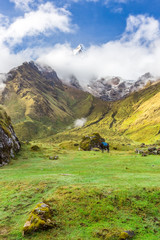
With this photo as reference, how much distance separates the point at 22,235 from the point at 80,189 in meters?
8.15

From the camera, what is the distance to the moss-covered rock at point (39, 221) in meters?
14.4

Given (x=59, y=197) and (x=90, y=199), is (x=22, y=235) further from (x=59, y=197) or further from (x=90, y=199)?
(x=90, y=199)

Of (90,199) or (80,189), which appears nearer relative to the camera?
(90,199)

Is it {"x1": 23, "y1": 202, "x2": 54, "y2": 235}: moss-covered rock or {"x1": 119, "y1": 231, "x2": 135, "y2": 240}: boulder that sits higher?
{"x1": 23, "y1": 202, "x2": 54, "y2": 235}: moss-covered rock

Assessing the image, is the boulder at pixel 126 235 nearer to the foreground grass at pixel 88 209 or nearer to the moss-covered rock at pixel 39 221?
the foreground grass at pixel 88 209

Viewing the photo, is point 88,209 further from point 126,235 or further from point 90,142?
point 90,142

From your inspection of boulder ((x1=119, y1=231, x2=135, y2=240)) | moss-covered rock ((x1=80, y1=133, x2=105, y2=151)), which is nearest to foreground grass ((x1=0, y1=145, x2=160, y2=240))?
boulder ((x1=119, y1=231, x2=135, y2=240))

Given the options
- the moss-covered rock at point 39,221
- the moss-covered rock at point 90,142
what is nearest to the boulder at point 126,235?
the moss-covered rock at point 39,221

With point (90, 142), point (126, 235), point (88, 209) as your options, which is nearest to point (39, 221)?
point (88, 209)

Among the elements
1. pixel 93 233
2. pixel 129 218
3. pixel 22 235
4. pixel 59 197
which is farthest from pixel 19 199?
pixel 129 218

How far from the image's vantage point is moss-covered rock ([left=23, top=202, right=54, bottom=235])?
1439 cm

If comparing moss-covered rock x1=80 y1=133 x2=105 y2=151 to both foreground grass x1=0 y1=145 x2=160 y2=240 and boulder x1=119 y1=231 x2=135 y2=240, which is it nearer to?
foreground grass x1=0 y1=145 x2=160 y2=240

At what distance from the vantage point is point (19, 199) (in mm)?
20375

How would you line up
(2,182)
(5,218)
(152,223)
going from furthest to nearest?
1. (2,182)
2. (5,218)
3. (152,223)
